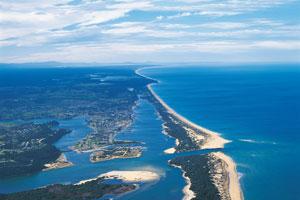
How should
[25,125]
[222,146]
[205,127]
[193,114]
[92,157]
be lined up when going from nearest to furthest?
[92,157] → [222,146] → [205,127] → [25,125] → [193,114]

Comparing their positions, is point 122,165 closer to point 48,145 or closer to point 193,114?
point 48,145

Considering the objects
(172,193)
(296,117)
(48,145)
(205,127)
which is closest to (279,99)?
(296,117)

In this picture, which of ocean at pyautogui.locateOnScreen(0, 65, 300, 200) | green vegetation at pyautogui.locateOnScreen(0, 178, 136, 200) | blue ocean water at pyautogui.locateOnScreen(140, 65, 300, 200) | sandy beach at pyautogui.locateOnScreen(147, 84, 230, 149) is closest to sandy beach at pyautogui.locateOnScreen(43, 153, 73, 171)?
ocean at pyautogui.locateOnScreen(0, 65, 300, 200)

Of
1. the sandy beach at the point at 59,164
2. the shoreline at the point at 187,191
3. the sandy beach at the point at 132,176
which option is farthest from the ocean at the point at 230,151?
the sandy beach at the point at 132,176

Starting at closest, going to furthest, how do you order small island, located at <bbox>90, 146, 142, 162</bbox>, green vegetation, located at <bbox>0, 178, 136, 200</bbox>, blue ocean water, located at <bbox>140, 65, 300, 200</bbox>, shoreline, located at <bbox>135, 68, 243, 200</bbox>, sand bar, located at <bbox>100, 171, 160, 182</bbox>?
green vegetation, located at <bbox>0, 178, 136, 200</bbox>, shoreline, located at <bbox>135, 68, 243, 200</bbox>, blue ocean water, located at <bbox>140, 65, 300, 200</bbox>, sand bar, located at <bbox>100, 171, 160, 182</bbox>, small island, located at <bbox>90, 146, 142, 162</bbox>

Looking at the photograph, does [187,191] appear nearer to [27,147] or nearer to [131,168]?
[131,168]

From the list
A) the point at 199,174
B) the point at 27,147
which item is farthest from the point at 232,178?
the point at 27,147

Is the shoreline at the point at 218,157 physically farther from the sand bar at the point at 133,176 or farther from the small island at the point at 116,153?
the small island at the point at 116,153

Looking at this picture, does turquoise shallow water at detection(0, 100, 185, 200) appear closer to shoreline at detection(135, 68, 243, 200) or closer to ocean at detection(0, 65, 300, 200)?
ocean at detection(0, 65, 300, 200)
